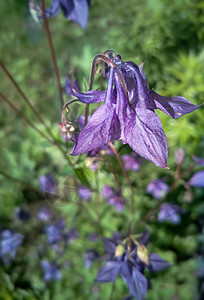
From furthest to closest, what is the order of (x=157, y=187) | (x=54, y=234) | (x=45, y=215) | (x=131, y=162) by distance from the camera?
(x=45, y=215)
(x=54, y=234)
(x=157, y=187)
(x=131, y=162)

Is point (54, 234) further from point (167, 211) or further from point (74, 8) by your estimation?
point (74, 8)

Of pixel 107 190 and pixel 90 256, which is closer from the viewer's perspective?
pixel 107 190

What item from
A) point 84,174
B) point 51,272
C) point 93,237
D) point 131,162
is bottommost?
point 51,272

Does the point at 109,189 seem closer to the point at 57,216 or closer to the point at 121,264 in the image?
the point at 121,264

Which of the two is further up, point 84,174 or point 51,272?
point 84,174

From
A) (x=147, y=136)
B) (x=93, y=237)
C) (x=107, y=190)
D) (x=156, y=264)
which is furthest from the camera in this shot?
(x=93, y=237)

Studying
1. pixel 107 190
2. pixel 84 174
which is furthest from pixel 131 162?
pixel 84 174
